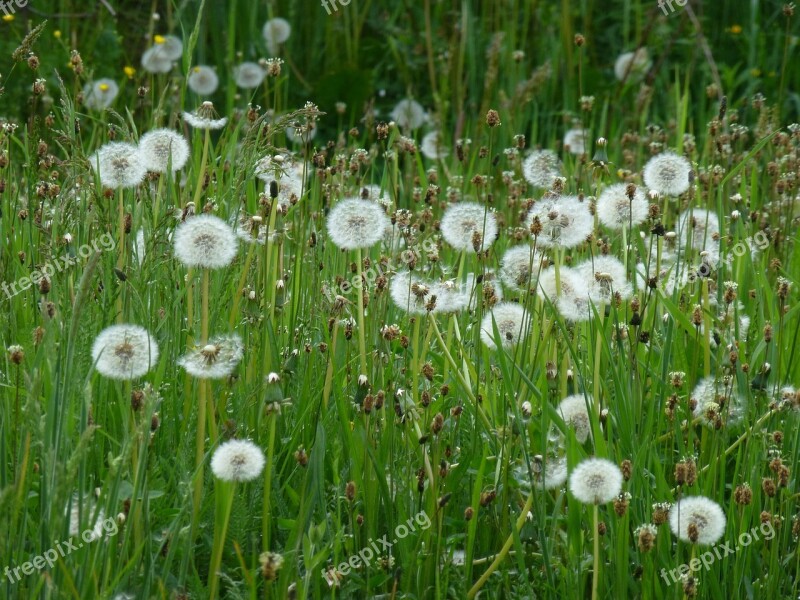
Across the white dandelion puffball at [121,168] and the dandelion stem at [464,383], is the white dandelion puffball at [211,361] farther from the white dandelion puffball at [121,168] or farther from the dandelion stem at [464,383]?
the white dandelion puffball at [121,168]

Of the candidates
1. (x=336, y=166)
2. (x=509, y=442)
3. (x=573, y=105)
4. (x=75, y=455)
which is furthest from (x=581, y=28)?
(x=75, y=455)

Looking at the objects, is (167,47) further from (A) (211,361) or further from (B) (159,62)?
(A) (211,361)

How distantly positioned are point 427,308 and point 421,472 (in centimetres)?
31

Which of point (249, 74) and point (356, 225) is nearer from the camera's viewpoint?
point (356, 225)

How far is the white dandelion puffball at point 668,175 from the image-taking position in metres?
2.81

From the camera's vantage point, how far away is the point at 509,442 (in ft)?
6.96

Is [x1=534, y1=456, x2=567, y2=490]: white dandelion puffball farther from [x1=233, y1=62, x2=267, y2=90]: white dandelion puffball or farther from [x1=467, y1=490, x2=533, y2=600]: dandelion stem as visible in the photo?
[x1=233, y1=62, x2=267, y2=90]: white dandelion puffball

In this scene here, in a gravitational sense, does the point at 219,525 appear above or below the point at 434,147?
below

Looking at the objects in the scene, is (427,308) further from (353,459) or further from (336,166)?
(336,166)

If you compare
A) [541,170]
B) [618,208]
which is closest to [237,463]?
[618,208]

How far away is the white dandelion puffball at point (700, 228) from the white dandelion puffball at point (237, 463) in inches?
65.6

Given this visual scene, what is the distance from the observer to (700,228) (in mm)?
3250

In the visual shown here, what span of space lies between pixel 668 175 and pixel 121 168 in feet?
4.57

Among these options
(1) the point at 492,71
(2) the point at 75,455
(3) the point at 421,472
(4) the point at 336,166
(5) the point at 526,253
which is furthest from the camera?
A: (1) the point at 492,71
